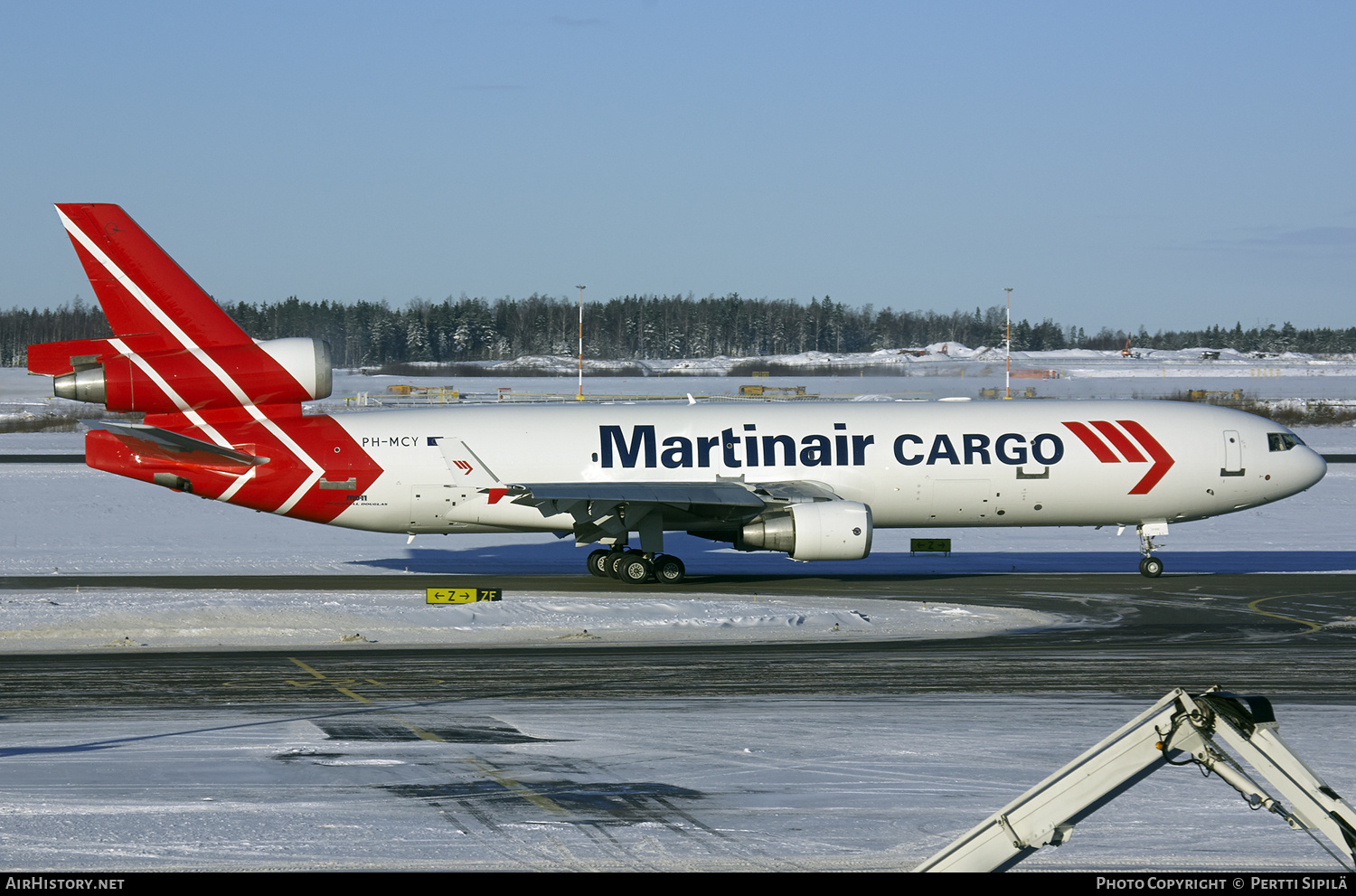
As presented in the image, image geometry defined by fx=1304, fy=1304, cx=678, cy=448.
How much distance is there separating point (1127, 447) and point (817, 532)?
8.87 meters

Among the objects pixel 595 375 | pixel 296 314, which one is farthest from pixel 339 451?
pixel 296 314

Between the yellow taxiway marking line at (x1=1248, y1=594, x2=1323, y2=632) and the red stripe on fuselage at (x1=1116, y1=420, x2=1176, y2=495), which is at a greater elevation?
the red stripe on fuselage at (x1=1116, y1=420, x2=1176, y2=495)

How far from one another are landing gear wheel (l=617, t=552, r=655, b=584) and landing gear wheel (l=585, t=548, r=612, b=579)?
2.00 ft

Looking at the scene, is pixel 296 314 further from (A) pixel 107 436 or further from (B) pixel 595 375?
(A) pixel 107 436

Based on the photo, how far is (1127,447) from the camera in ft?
107

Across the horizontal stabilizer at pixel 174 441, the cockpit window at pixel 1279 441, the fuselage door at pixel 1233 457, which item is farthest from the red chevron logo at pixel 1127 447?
the horizontal stabilizer at pixel 174 441

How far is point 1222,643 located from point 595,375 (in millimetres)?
113910

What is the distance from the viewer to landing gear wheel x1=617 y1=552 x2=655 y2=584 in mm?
31438

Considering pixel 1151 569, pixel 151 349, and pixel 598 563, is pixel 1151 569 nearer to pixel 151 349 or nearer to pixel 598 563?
pixel 598 563

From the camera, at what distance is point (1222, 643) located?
2280 centimetres

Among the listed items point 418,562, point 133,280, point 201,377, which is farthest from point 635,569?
point 133,280

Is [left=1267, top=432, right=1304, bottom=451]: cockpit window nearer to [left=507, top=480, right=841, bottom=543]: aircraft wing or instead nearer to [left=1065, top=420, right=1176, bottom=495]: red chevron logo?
[left=1065, top=420, right=1176, bottom=495]: red chevron logo

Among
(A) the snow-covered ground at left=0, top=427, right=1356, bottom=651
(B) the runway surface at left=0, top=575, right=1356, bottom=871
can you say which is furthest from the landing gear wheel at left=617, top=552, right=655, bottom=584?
(B) the runway surface at left=0, top=575, right=1356, bottom=871

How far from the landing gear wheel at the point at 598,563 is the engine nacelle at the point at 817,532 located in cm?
395
